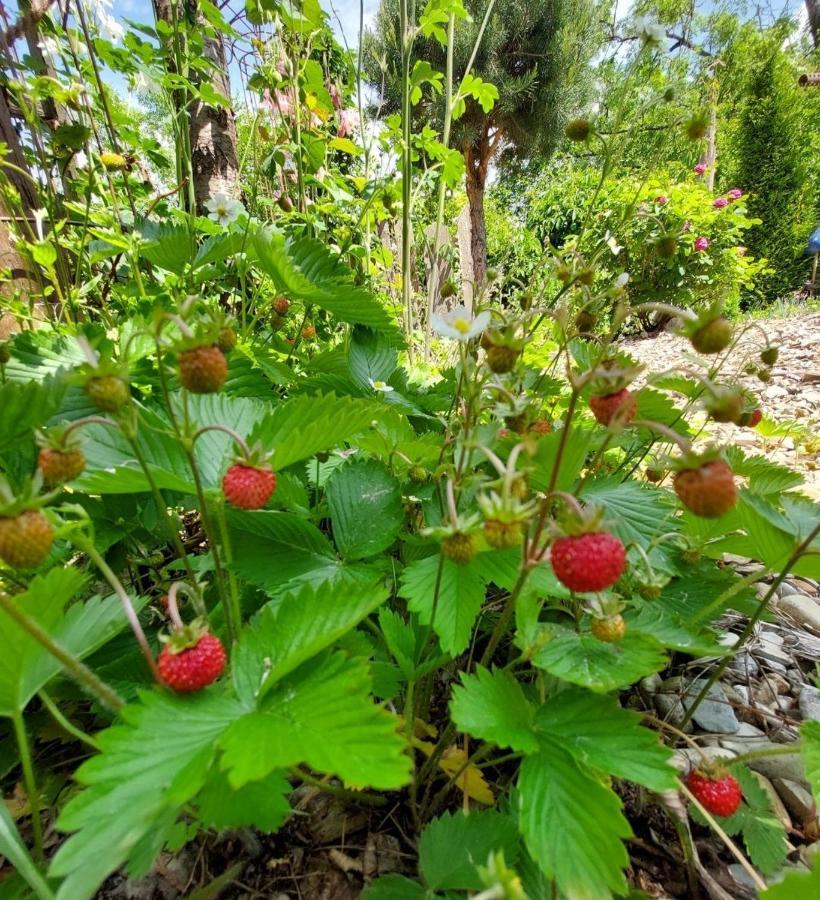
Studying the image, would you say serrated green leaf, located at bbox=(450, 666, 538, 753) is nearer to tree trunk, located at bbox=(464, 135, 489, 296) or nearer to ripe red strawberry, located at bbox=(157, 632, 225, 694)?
ripe red strawberry, located at bbox=(157, 632, 225, 694)

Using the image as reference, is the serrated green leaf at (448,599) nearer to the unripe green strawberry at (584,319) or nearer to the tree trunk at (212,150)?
the unripe green strawberry at (584,319)

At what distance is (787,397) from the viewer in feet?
10.3

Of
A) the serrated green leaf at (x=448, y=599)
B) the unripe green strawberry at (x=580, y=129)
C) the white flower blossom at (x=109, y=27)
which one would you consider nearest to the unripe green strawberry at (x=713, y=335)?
the serrated green leaf at (x=448, y=599)

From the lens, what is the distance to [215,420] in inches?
33.7

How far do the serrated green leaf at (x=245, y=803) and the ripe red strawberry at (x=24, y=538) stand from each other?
10.0 inches

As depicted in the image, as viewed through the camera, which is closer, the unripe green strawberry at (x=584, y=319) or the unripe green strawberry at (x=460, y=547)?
the unripe green strawberry at (x=460, y=547)

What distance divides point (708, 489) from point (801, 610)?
1.07 m

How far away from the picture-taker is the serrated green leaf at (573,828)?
48 centimetres

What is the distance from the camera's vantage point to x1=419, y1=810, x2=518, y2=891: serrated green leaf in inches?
23.4

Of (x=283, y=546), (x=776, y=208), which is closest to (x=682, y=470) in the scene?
(x=283, y=546)

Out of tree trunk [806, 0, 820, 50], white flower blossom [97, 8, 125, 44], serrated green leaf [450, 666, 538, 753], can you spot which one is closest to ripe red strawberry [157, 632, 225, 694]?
serrated green leaf [450, 666, 538, 753]

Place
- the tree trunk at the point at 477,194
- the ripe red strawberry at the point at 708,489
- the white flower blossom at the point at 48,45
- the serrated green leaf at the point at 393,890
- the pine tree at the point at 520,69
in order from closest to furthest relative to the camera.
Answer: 1. the ripe red strawberry at the point at 708,489
2. the serrated green leaf at the point at 393,890
3. the white flower blossom at the point at 48,45
4. the tree trunk at the point at 477,194
5. the pine tree at the point at 520,69

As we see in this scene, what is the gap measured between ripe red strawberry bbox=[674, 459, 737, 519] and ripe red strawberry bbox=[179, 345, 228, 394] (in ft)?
1.54

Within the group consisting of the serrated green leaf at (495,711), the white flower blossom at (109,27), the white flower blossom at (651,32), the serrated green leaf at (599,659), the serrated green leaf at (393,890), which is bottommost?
the serrated green leaf at (393,890)
